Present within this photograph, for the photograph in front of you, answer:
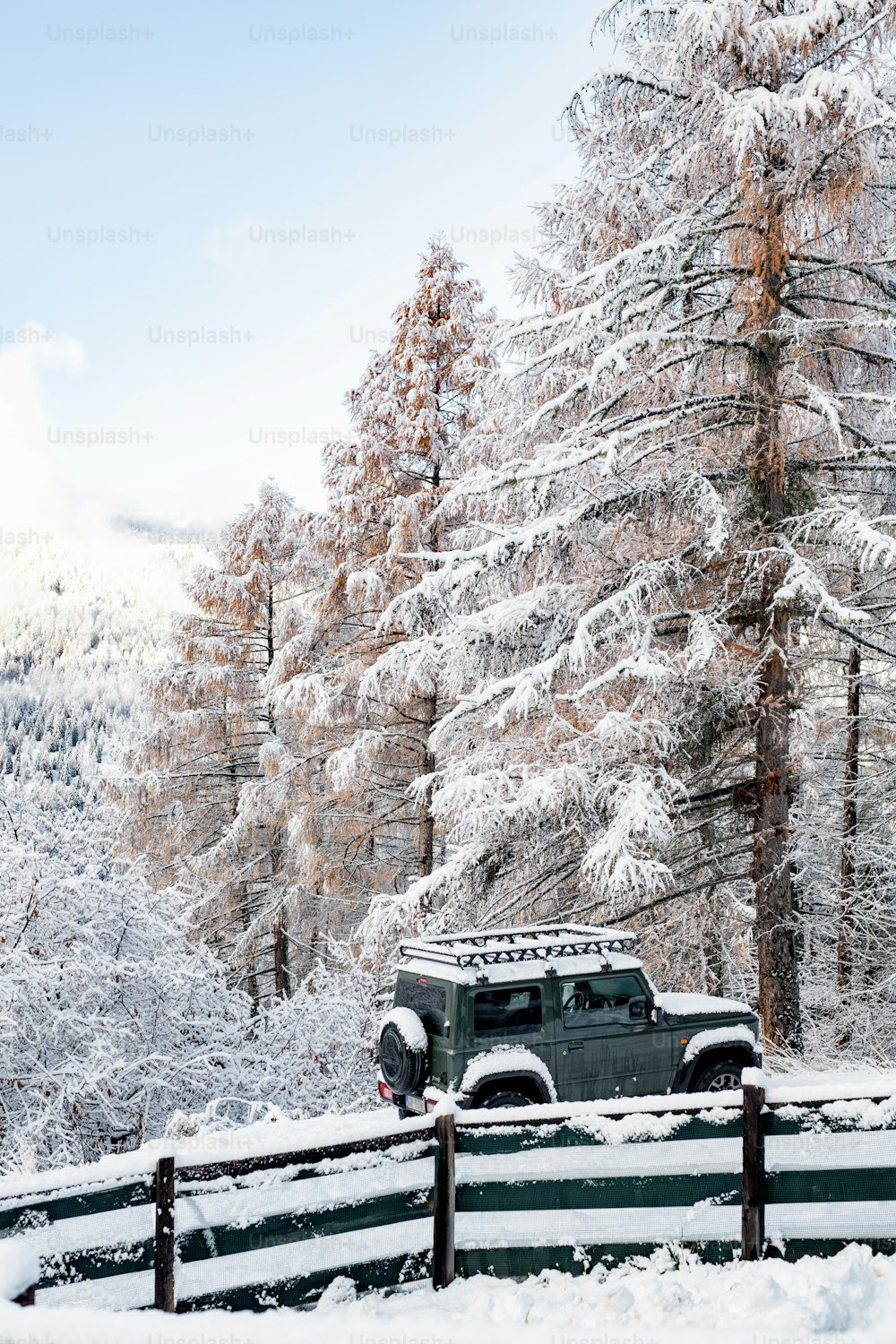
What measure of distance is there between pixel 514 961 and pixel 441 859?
8.88 meters

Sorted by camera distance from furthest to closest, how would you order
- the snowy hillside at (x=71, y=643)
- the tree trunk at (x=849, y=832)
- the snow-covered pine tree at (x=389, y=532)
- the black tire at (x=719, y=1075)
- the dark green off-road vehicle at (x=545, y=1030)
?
the snowy hillside at (x=71, y=643), the snow-covered pine tree at (x=389, y=532), the tree trunk at (x=849, y=832), the black tire at (x=719, y=1075), the dark green off-road vehicle at (x=545, y=1030)

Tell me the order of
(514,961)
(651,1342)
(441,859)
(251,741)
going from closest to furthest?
(651,1342)
(514,961)
(441,859)
(251,741)

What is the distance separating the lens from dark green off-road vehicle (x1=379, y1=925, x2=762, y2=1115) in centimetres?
820

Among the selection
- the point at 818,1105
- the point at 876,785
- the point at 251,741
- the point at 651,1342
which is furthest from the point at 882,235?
the point at 251,741

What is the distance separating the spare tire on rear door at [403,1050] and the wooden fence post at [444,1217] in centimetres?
295

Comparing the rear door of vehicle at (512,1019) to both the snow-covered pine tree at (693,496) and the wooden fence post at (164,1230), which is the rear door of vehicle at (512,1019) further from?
the wooden fence post at (164,1230)

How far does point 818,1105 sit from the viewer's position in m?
5.25

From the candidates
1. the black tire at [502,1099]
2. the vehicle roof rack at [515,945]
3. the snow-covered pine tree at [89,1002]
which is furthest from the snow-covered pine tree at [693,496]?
the snow-covered pine tree at [89,1002]

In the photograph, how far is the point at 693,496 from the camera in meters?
9.81

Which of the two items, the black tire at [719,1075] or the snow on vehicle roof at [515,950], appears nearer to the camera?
the snow on vehicle roof at [515,950]

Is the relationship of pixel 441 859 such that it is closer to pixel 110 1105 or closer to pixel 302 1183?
pixel 110 1105

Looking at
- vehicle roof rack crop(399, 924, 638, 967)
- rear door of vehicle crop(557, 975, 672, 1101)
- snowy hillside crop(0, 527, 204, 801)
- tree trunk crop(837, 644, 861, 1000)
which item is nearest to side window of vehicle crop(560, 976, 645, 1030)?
rear door of vehicle crop(557, 975, 672, 1101)

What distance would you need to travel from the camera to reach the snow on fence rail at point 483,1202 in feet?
16.1

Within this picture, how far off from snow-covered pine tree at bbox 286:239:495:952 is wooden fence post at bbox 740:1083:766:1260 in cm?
1041
